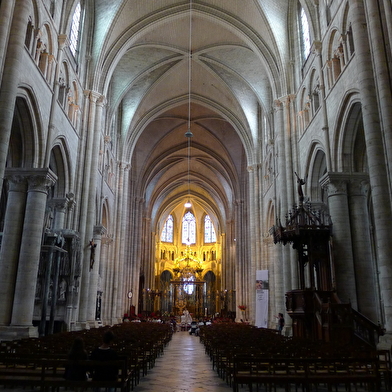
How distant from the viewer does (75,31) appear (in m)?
19.3

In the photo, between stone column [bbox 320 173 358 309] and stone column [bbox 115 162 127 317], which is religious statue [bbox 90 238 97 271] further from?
stone column [bbox 320 173 358 309]

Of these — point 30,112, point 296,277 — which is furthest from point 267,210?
point 30,112

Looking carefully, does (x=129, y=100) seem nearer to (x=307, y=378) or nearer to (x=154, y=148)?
(x=154, y=148)

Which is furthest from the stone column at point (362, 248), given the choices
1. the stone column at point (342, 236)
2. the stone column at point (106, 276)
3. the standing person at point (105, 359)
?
the stone column at point (106, 276)

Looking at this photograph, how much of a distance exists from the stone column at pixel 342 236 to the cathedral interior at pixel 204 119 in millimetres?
46

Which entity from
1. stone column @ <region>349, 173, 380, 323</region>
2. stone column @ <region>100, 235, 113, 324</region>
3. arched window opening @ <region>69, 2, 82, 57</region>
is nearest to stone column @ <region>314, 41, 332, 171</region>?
stone column @ <region>349, 173, 380, 323</region>

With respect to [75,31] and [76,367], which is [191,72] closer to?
[75,31]

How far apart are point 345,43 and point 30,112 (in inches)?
418

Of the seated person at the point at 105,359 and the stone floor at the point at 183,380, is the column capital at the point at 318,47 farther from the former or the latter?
the seated person at the point at 105,359

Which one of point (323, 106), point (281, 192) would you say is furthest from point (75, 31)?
point (281, 192)

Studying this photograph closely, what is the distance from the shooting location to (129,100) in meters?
29.9

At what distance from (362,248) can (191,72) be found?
19.8 m

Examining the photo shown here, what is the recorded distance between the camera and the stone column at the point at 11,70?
9.99 metres

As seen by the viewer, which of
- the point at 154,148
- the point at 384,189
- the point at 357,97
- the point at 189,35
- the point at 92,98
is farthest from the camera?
the point at 154,148
